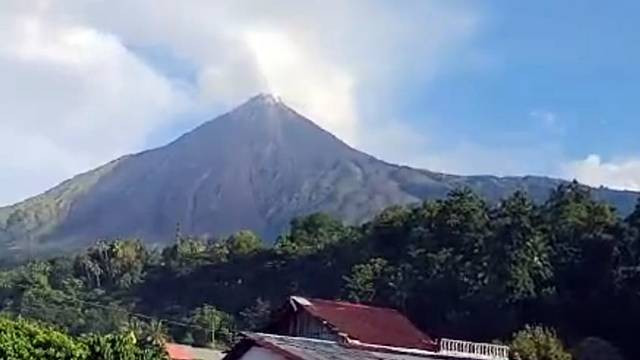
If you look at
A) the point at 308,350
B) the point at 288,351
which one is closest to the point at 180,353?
the point at 308,350

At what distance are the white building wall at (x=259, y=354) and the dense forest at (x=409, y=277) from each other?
1784 cm

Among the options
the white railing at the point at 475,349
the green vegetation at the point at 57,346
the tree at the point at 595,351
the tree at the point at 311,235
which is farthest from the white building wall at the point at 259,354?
the tree at the point at 311,235

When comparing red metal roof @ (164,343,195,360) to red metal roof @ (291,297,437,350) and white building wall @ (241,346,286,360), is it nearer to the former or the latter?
red metal roof @ (291,297,437,350)

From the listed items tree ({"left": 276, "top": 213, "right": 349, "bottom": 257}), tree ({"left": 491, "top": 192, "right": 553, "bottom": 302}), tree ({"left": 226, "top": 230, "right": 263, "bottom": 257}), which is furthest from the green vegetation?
tree ({"left": 226, "top": 230, "right": 263, "bottom": 257})

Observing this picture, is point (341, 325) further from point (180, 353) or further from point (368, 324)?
point (180, 353)

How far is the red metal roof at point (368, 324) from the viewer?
38812mm

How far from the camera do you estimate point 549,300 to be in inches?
2047

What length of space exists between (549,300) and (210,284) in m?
25.2

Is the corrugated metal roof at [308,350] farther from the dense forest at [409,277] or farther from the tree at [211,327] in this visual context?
the tree at [211,327]

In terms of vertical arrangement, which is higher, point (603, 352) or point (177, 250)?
point (177, 250)

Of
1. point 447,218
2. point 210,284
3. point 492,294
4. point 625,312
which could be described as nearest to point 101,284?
point 210,284

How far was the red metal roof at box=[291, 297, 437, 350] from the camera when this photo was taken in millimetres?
38812

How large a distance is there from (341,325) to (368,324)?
248cm

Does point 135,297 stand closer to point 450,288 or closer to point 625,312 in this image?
point 450,288
